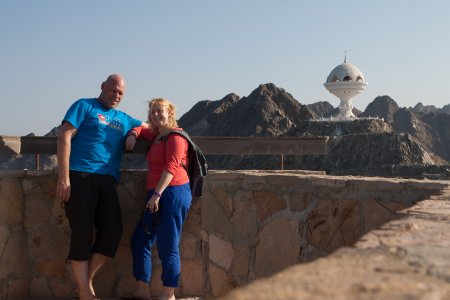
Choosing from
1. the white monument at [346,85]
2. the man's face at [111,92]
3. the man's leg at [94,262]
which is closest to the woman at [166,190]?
the man's face at [111,92]

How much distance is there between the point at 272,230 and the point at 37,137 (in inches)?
84.8

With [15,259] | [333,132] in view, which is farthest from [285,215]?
[333,132]

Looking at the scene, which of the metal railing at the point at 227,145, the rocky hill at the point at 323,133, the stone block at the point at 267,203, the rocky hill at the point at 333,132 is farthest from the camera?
the rocky hill at the point at 323,133

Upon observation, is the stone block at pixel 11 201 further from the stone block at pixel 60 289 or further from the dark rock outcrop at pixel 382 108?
the dark rock outcrop at pixel 382 108

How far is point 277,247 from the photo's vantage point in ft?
9.90

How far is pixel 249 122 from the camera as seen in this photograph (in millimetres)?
52000

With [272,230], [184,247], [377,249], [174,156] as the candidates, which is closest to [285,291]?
[377,249]

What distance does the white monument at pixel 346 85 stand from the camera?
168 feet

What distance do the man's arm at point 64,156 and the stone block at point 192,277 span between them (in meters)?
1.14

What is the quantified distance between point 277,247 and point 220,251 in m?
0.58

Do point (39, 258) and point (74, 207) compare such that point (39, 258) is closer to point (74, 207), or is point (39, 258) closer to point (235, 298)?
point (74, 207)

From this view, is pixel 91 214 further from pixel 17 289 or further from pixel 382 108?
pixel 382 108

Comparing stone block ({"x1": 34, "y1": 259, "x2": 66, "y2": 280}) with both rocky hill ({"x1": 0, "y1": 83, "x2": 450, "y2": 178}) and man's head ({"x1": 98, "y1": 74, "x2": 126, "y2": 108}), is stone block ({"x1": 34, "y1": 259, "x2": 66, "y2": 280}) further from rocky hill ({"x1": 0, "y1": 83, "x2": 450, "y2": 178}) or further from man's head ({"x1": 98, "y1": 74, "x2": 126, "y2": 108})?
rocky hill ({"x1": 0, "y1": 83, "x2": 450, "y2": 178})

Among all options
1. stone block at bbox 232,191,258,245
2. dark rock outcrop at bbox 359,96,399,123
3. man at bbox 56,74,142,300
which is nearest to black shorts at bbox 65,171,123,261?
man at bbox 56,74,142,300
